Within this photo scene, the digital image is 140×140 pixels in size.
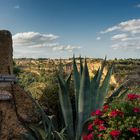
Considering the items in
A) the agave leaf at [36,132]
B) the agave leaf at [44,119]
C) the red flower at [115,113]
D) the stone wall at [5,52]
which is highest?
the stone wall at [5,52]

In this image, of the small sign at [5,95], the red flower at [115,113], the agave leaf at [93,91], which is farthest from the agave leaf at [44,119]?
the red flower at [115,113]

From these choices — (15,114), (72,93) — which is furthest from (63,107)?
(72,93)

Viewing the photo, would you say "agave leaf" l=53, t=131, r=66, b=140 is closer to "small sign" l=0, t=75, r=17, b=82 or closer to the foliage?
the foliage

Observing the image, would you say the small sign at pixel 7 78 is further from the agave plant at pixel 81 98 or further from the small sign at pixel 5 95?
the agave plant at pixel 81 98

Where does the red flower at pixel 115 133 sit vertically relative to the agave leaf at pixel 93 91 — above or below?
below

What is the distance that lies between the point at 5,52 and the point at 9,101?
3.83 ft

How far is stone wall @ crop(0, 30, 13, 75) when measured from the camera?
25.3 feet

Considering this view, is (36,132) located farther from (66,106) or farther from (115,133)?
(115,133)

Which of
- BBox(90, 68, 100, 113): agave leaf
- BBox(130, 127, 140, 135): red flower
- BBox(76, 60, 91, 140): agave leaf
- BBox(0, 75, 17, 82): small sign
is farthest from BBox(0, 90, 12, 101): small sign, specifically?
BBox(130, 127, 140, 135): red flower

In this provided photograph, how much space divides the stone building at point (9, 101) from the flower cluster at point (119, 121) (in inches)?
66.2

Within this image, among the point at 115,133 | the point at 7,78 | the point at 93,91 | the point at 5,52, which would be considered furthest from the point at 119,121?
the point at 5,52

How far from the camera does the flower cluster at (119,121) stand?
17.3 ft

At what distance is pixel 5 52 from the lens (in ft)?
25.6

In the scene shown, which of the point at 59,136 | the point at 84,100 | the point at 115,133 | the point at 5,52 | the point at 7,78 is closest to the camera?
the point at 115,133
